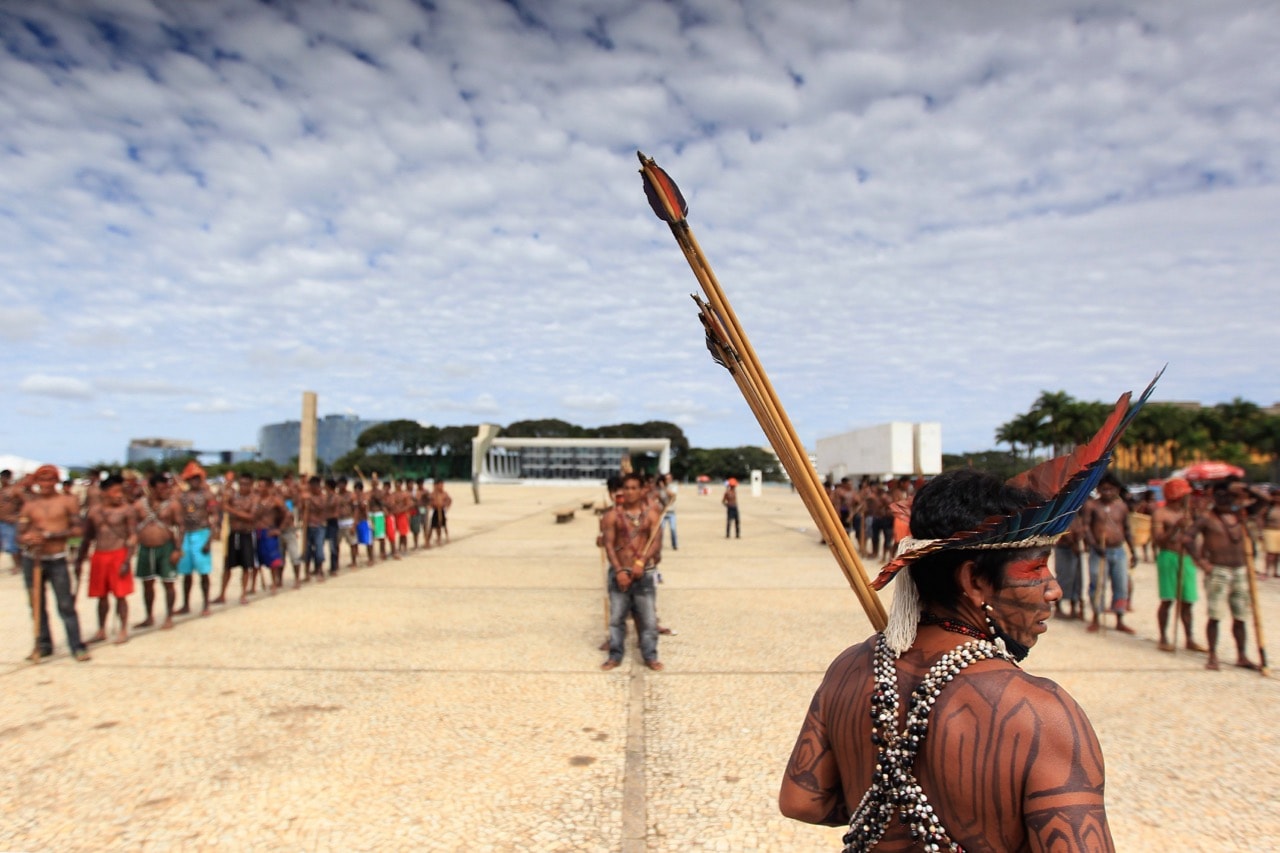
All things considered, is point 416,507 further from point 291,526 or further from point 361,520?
point 291,526

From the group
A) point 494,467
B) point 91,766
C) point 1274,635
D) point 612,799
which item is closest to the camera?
point 612,799

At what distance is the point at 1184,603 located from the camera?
721 centimetres

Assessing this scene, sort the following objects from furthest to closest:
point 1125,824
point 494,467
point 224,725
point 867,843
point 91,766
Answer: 1. point 494,467
2. point 224,725
3. point 91,766
4. point 1125,824
5. point 867,843

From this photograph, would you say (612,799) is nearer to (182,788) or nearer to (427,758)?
A: (427,758)

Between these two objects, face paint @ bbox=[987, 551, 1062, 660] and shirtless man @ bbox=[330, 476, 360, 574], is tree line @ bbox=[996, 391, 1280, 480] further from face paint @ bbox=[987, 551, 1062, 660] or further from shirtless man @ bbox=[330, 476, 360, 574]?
face paint @ bbox=[987, 551, 1062, 660]

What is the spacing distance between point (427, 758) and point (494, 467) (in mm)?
91769

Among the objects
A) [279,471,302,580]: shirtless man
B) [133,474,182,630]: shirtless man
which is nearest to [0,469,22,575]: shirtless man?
[279,471,302,580]: shirtless man

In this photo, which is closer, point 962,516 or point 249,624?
point 962,516

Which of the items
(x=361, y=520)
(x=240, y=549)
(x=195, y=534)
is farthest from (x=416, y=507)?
(x=195, y=534)

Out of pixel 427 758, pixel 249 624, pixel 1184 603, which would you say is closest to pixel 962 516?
pixel 427 758

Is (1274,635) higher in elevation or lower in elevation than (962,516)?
lower

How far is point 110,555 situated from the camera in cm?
739

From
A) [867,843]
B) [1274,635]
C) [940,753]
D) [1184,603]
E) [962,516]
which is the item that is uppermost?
[962,516]

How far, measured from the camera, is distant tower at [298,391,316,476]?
72.0ft
